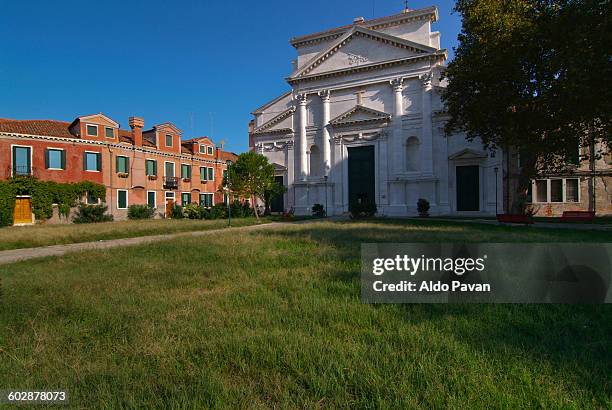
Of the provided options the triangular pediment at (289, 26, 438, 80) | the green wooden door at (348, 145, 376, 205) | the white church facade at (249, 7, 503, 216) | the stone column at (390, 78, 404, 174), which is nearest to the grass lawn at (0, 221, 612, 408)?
the white church facade at (249, 7, 503, 216)

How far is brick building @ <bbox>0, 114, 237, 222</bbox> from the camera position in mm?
27016

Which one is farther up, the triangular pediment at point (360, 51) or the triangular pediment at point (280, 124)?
the triangular pediment at point (360, 51)

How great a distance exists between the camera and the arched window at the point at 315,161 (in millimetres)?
37600

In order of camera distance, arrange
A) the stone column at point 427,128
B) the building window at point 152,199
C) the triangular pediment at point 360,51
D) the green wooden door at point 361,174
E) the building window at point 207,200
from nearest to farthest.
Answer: the stone column at point 427,128 → the triangular pediment at point 360,51 → the building window at point 152,199 → the green wooden door at point 361,174 → the building window at point 207,200

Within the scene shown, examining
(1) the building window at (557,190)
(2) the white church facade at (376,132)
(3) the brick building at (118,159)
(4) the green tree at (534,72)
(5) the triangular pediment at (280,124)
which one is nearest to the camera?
(4) the green tree at (534,72)

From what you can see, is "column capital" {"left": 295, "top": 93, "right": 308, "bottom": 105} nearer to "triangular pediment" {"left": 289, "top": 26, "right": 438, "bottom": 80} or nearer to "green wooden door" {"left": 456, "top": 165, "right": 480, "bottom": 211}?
"triangular pediment" {"left": 289, "top": 26, "right": 438, "bottom": 80}

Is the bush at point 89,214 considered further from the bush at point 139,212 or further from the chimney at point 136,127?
the chimney at point 136,127

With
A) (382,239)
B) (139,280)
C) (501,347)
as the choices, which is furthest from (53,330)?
(382,239)

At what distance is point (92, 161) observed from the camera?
3044 centimetres

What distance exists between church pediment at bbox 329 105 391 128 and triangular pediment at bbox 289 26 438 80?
4.76 meters

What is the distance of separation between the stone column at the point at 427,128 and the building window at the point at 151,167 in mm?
28368

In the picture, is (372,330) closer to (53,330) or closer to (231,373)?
(231,373)

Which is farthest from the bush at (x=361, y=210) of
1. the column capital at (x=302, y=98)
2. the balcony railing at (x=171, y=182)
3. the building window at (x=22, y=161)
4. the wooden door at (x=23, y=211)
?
the building window at (x=22, y=161)

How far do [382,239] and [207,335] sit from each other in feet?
27.2
